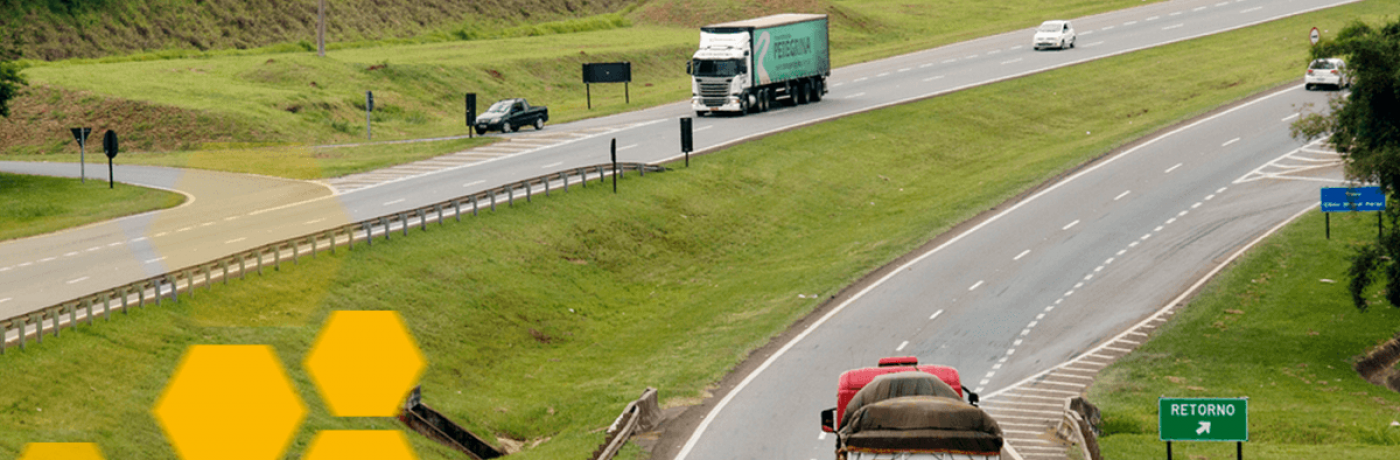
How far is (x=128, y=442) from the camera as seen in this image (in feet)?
72.9

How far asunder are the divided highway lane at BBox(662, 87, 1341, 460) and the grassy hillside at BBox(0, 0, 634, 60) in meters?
54.8

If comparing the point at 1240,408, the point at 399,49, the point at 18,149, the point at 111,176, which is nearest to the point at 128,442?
the point at 1240,408

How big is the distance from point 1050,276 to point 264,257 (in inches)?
909

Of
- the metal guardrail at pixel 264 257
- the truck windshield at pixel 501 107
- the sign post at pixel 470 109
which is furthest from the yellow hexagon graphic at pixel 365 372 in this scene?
the truck windshield at pixel 501 107

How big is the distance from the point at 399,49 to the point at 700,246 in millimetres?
45558

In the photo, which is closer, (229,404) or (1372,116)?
(229,404)

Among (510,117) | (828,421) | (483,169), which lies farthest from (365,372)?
(510,117)

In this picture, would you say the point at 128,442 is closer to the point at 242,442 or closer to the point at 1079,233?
the point at 242,442

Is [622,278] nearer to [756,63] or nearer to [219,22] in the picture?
[756,63]

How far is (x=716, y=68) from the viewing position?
6244 cm

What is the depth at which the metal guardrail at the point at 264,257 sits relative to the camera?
Answer: 2550 cm

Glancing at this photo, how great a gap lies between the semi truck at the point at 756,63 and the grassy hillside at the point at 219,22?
33.9 metres

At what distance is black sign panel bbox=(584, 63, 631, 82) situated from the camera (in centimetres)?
6956

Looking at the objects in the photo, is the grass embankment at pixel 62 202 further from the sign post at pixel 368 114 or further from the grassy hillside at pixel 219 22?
the grassy hillside at pixel 219 22
